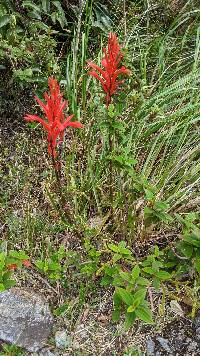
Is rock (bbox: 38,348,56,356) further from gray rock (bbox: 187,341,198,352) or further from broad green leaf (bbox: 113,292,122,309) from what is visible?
gray rock (bbox: 187,341,198,352)

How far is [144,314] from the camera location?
182 cm

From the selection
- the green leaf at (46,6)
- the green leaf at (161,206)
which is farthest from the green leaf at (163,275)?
the green leaf at (46,6)

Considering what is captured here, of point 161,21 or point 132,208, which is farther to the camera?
point 161,21

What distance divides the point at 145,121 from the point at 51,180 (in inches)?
26.1

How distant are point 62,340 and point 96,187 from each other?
0.82 m

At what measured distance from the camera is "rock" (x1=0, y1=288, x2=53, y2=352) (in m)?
2.10

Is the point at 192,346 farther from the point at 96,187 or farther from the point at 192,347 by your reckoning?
the point at 96,187

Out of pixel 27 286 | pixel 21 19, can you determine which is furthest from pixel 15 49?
pixel 27 286

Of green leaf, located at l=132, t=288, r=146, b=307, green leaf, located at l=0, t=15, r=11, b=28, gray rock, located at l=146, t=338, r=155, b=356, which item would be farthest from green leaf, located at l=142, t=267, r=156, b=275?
green leaf, located at l=0, t=15, r=11, b=28

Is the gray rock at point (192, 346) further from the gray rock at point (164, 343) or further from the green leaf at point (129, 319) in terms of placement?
the green leaf at point (129, 319)

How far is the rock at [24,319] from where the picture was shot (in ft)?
6.88

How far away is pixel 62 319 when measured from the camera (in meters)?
2.18

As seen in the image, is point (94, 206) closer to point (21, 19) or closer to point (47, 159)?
point (47, 159)

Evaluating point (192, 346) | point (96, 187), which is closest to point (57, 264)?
point (96, 187)
